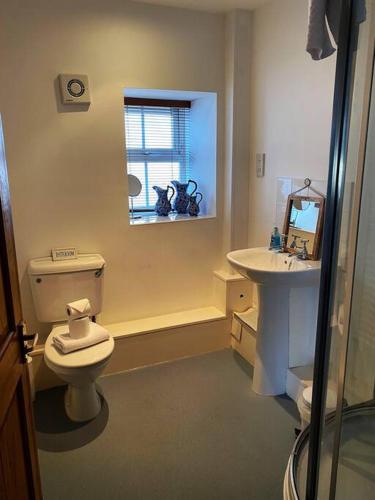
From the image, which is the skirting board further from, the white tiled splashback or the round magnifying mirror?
the round magnifying mirror

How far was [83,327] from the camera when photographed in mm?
2160

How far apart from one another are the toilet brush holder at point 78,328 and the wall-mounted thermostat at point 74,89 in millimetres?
1326

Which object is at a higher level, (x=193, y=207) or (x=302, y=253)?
(x=193, y=207)

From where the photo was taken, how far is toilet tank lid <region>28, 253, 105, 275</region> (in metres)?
2.31

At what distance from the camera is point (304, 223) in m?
2.33

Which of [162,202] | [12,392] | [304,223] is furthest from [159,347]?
[12,392]

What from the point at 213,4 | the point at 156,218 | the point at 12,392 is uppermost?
the point at 213,4

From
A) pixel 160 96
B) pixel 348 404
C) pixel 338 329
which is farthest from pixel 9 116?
pixel 348 404

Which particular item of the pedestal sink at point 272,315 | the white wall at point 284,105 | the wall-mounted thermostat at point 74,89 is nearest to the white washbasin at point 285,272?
the pedestal sink at point 272,315

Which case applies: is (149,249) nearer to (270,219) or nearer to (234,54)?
(270,219)

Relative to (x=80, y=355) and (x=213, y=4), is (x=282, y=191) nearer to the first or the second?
(x=213, y=4)

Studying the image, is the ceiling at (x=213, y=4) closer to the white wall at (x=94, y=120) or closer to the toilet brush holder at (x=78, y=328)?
the white wall at (x=94, y=120)

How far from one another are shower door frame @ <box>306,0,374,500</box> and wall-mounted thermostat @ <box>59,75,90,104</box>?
5.79 ft

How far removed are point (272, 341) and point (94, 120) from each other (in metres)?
1.79
